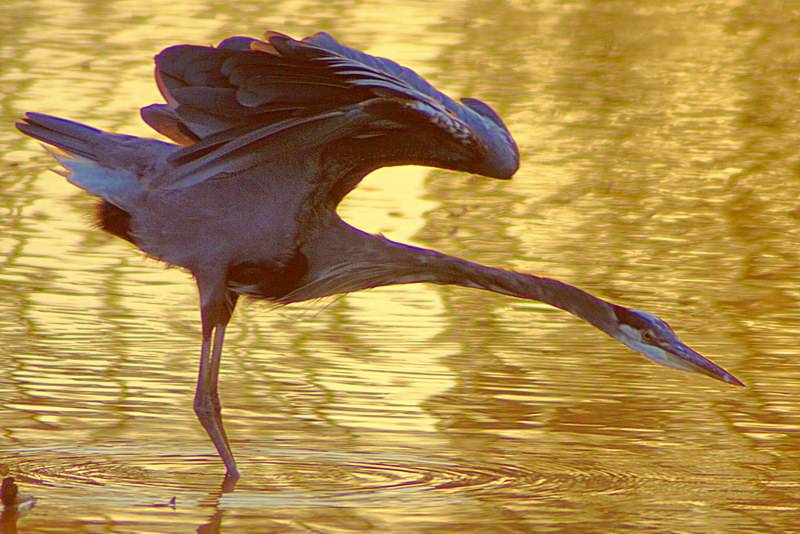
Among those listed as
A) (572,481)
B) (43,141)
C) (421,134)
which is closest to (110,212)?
(43,141)

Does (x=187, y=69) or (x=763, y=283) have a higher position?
(x=187, y=69)

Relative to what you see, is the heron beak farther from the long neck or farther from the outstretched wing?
the outstretched wing

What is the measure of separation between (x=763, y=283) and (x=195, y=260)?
4.28m

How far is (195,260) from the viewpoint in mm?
8047

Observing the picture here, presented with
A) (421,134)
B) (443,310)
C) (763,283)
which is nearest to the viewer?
(421,134)

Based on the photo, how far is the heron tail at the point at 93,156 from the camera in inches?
320

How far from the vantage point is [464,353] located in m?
9.59

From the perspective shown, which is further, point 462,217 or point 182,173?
point 462,217

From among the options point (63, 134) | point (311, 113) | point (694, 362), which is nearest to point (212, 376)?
point (63, 134)

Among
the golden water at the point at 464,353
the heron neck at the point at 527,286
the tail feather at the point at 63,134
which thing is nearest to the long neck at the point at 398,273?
the heron neck at the point at 527,286

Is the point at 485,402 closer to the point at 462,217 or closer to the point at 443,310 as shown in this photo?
the point at 443,310

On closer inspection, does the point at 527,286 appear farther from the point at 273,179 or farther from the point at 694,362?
the point at 273,179

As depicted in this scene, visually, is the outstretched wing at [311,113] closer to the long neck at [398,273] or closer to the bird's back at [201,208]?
the bird's back at [201,208]

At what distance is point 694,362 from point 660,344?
5.9 inches
